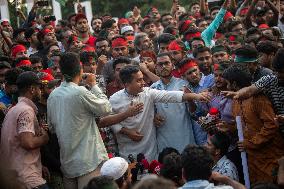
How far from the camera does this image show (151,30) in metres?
13.0

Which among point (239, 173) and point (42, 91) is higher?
point (42, 91)

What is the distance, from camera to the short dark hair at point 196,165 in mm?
5268

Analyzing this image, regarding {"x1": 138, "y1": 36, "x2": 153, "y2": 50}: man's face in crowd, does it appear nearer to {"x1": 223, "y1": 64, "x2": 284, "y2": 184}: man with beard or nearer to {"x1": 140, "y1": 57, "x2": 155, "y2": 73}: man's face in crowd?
{"x1": 140, "y1": 57, "x2": 155, "y2": 73}: man's face in crowd

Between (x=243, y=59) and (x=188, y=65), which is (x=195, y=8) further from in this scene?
(x=243, y=59)

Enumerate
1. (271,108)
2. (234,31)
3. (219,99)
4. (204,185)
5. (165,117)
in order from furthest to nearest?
(234,31) → (165,117) → (219,99) → (271,108) → (204,185)

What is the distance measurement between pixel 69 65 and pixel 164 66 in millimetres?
1903

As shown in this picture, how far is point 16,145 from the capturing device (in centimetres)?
675

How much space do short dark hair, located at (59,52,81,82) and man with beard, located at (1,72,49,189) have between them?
34cm

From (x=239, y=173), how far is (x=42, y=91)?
2317mm

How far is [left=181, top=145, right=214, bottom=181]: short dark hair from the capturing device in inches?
207

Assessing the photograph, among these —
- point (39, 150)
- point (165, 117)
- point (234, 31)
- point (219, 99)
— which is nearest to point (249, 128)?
point (219, 99)

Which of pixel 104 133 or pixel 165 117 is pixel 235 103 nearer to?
pixel 165 117

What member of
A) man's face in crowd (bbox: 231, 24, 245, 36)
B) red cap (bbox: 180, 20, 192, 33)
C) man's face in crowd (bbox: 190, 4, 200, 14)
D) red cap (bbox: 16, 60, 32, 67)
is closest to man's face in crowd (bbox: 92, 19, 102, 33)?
red cap (bbox: 180, 20, 192, 33)

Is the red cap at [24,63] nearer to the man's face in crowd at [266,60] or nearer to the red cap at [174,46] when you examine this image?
the red cap at [174,46]
